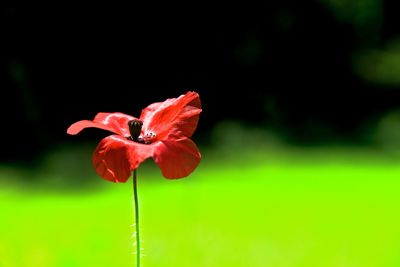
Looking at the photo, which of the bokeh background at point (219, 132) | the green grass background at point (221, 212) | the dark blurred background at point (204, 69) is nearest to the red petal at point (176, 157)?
the green grass background at point (221, 212)

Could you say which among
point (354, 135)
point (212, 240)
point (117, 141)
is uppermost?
point (117, 141)

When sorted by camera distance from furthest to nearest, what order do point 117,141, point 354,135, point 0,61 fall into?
point 354,135 < point 0,61 < point 117,141

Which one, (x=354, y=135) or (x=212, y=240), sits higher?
(x=212, y=240)

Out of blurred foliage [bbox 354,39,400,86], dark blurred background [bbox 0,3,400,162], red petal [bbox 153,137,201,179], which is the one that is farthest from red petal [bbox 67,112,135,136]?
blurred foliage [bbox 354,39,400,86]

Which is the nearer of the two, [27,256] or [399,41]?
[27,256]

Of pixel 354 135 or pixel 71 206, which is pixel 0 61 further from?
pixel 354 135

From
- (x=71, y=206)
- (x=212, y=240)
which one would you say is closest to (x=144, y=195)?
(x=71, y=206)

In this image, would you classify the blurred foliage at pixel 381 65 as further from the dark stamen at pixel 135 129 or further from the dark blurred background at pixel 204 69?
the dark stamen at pixel 135 129
